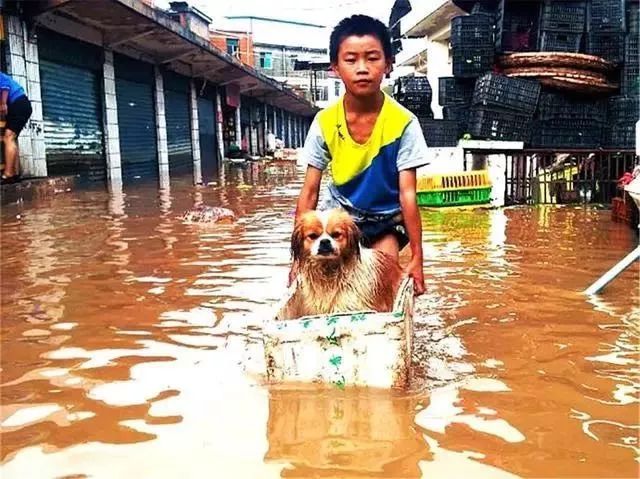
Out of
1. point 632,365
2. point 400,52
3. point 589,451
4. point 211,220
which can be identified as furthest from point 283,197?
point 400,52

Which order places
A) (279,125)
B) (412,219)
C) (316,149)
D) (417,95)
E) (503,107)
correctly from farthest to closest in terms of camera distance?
(279,125), (417,95), (503,107), (316,149), (412,219)

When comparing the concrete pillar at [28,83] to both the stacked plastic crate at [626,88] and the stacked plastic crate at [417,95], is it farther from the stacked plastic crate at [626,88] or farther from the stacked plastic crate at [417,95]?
the stacked plastic crate at [626,88]

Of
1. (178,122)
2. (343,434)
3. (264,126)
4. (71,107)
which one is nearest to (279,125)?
(264,126)

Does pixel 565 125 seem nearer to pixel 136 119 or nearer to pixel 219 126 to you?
pixel 136 119

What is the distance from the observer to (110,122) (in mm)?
17406

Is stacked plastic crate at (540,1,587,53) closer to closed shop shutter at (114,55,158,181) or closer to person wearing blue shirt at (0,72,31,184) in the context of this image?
person wearing blue shirt at (0,72,31,184)

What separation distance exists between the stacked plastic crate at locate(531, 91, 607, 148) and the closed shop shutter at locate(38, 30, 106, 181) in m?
9.77

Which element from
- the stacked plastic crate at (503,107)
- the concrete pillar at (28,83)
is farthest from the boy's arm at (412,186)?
the concrete pillar at (28,83)

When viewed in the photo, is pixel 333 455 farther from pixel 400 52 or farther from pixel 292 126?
pixel 292 126

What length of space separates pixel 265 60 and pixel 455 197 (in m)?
48.8

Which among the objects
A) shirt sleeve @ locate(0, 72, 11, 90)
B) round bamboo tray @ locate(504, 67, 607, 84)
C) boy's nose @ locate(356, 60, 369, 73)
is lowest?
boy's nose @ locate(356, 60, 369, 73)

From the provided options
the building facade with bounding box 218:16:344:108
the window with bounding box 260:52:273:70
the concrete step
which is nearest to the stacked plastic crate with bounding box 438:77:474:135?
the concrete step

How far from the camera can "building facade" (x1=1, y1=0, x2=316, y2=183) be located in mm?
13141

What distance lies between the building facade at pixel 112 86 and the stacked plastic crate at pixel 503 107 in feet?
24.9
